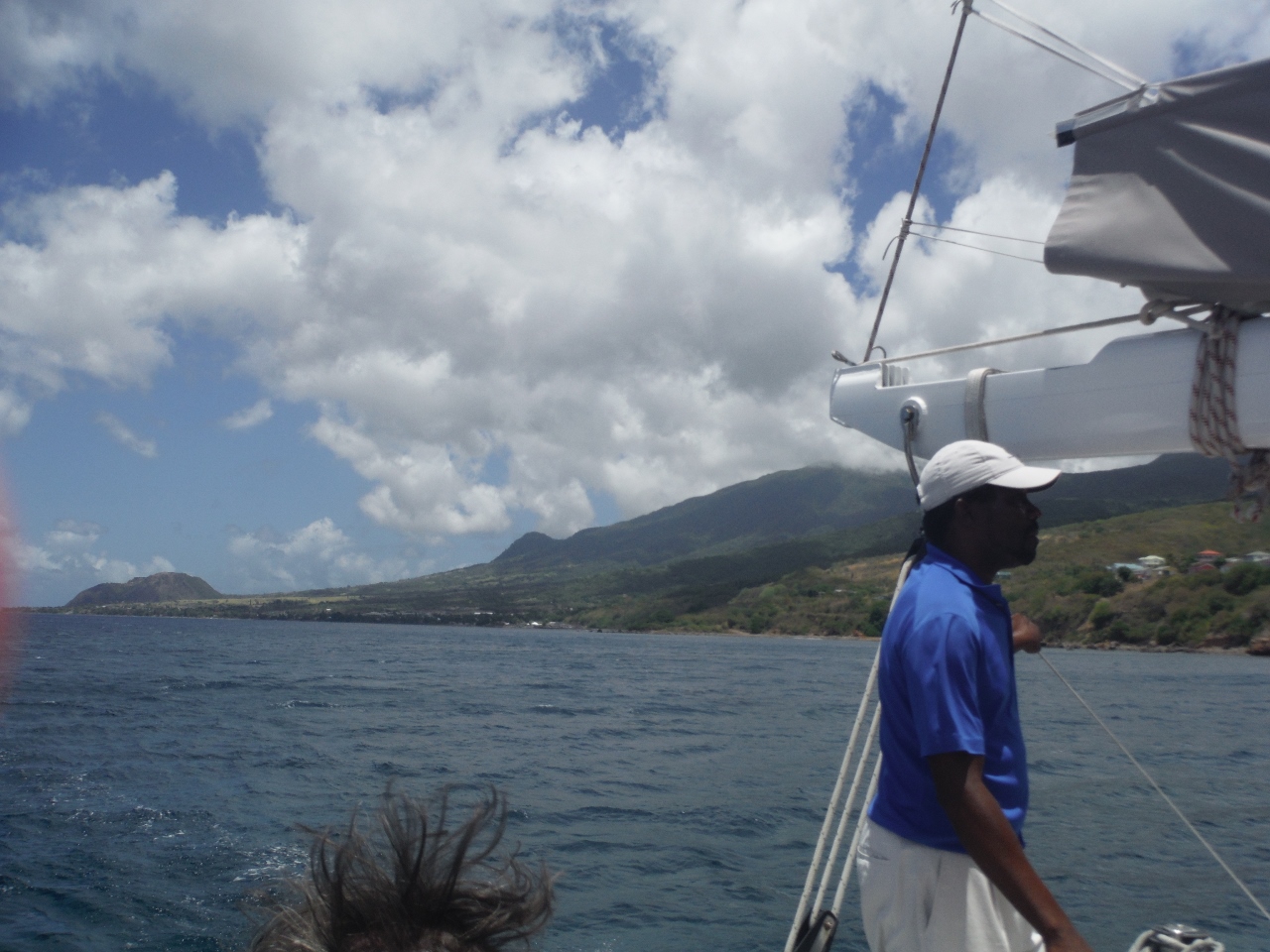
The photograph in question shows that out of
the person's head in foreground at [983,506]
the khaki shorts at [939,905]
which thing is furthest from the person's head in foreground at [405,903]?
the person's head in foreground at [983,506]

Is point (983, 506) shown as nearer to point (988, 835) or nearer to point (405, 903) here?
point (988, 835)

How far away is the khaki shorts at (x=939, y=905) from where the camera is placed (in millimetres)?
2260

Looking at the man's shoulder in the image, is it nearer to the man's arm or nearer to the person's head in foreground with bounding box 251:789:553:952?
the man's arm

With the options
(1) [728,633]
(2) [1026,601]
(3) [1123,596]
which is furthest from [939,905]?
(1) [728,633]

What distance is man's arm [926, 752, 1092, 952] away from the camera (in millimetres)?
2043

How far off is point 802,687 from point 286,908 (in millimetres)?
34238

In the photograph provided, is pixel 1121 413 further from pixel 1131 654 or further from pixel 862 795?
pixel 1131 654

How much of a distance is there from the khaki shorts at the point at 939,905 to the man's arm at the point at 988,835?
0.58ft

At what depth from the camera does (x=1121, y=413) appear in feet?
8.64

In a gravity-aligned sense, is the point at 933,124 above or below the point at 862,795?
above

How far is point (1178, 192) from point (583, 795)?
539 inches

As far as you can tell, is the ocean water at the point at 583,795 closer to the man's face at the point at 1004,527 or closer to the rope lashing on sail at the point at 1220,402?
the man's face at the point at 1004,527

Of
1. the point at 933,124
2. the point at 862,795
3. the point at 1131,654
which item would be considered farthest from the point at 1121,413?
the point at 1131,654

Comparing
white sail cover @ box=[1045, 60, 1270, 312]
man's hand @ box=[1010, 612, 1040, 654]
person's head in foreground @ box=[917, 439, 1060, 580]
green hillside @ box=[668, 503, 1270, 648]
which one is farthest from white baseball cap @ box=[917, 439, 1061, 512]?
green hillside @ box=[668, 503, 1270, 648]
